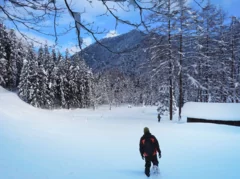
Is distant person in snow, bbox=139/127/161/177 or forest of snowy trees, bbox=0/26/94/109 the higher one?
forest of snowy trees, bbox=0/26/94/109

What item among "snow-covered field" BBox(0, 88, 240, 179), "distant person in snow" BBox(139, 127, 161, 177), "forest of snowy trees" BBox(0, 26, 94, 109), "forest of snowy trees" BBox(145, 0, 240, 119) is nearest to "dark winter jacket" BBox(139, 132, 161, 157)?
"distant person in snow" BBox(139, 127, 161, 177)

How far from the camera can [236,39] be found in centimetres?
2478

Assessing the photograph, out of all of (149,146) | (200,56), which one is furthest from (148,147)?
(200,56)

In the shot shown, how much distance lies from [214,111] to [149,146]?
50.9 ft

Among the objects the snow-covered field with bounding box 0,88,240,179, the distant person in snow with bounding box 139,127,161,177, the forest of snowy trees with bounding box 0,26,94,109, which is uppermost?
the forest of snowy trees with bounding box 0,26,94,109

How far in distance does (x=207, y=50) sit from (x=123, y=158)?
839 inches

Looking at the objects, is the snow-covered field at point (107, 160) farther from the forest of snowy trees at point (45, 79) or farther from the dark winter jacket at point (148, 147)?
the forest of snowy trees at point (45, 79)

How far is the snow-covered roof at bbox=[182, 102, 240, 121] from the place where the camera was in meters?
18.8

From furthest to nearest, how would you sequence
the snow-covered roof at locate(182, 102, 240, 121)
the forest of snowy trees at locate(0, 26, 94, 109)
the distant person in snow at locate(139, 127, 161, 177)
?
the forest of snowy trees at locate(0, 26, 94, 109)
the snow-covered roof at locate(182, 102, 240, 121)
the distant person in snow at locate(139, 127, 161, 177)

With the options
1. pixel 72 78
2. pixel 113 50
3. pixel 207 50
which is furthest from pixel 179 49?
pixel 72 78

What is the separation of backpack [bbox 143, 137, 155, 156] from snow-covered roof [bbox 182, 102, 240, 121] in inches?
568

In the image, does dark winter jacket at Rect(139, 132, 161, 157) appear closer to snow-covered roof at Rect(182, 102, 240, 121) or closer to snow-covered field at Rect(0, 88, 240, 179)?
snow-covered field at Rect(0, 88, 240, 179)

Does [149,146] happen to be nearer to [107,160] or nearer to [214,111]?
[107,160]

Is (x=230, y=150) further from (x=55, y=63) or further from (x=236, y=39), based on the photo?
(x=55, y=63)
